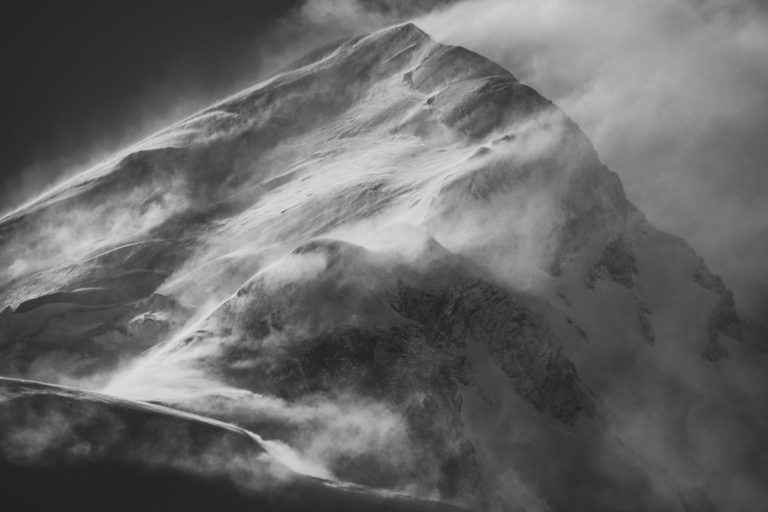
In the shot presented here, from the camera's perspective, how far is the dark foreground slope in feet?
245

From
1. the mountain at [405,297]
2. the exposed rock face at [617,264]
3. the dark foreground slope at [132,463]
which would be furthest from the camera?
the exposed rock face at [617,264]

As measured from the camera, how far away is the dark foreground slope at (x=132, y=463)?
74625 millimetres

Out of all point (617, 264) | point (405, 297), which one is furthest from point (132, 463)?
point (617, 264)

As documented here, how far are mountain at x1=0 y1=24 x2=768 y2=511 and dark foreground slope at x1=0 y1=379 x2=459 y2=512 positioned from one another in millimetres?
6970

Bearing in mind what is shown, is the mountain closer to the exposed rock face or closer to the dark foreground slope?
the exposed rock face

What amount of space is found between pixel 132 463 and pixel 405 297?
4097cm

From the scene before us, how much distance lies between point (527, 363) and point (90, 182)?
255ft

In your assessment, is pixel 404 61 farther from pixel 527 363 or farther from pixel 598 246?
pixel 527 363

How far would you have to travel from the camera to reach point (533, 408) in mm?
115312

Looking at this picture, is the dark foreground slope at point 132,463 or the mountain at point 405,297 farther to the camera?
the mountain at point 405,297

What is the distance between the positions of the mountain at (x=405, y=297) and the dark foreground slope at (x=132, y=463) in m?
6.97

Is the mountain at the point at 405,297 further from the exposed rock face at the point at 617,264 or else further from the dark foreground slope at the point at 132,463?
the dark foreground slope at the point at 132,463

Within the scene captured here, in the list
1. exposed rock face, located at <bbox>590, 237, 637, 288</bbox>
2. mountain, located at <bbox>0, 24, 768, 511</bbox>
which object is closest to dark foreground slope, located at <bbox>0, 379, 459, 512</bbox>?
mountain, located at <bbox>0, 24, 768, 511</bbox>

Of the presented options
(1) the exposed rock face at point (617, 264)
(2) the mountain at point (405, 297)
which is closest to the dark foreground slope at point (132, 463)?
(2) the mountain at point (405, 297)
